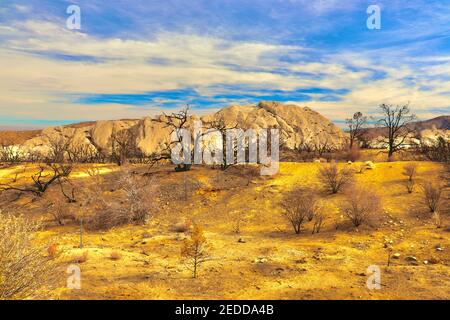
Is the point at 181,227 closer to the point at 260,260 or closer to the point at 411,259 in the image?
the point at 260,260

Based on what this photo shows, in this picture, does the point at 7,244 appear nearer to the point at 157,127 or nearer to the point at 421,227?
the point at 421,227

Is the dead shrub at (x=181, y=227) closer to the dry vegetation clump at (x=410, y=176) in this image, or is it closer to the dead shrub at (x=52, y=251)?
the dead shrub at (x=52, y=251)

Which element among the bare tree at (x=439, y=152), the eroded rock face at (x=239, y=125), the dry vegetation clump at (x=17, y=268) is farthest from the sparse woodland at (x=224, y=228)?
the eroded rock face at (x=239, y=125)

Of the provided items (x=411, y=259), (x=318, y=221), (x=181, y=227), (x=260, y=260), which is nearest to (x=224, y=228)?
(x=181, y=227)

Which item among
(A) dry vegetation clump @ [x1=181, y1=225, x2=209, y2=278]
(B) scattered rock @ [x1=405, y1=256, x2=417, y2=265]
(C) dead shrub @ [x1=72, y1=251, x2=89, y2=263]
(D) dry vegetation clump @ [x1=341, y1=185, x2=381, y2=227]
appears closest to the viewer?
(A) dry vegetation clump @ [x1=181, y1=225, x2=209, y2=278]

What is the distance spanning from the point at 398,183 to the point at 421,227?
695 centimetres

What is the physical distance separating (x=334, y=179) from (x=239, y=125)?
61681mm

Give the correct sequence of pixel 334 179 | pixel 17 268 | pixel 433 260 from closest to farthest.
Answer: pixel 17 268
pixel 433 260
pixel 334 179

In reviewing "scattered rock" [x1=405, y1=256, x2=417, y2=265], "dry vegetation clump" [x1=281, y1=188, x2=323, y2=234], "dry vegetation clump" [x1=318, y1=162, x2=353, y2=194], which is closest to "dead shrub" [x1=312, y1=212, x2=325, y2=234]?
"dry vegetation clump" [x1=281, y1=188, x2=323, y2=234]

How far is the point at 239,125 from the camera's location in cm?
8281

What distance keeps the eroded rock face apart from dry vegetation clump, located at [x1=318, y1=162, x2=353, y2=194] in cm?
5566

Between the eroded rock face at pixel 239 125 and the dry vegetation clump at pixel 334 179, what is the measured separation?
183ft

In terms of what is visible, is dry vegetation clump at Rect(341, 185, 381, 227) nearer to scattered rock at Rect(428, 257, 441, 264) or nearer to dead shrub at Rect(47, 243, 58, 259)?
scattered rock at Rect(428, 257, 441, 264)

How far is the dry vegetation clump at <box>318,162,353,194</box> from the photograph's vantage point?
21406 mm
